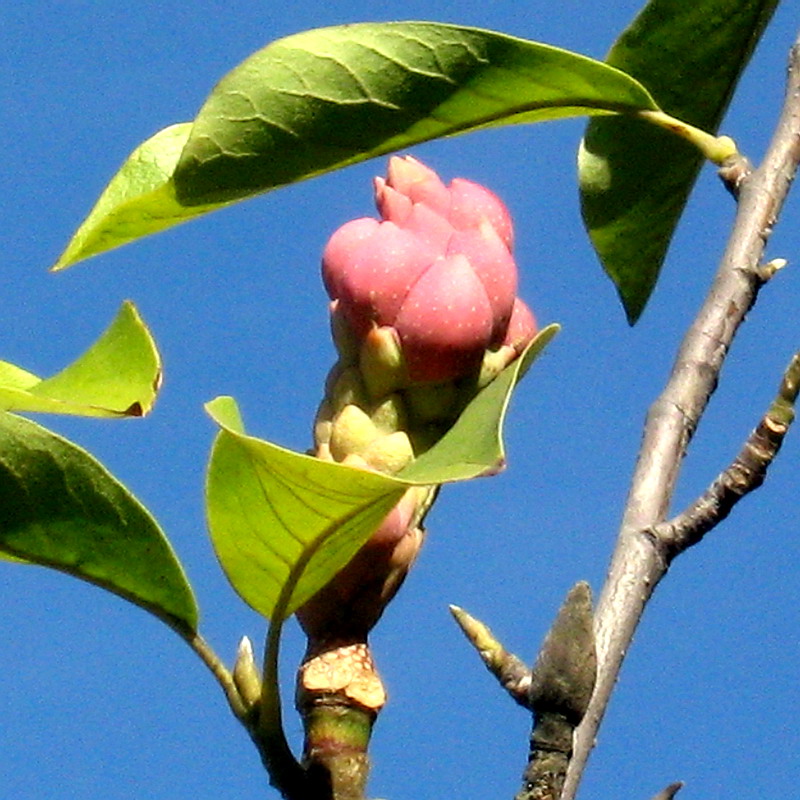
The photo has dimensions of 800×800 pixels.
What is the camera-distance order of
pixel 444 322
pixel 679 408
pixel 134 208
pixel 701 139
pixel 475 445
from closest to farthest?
pixel 475 445 < pixel 444 322 < pixel 134 208 < pixel 679 408 < pixel 701 139

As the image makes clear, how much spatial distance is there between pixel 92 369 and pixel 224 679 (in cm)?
26

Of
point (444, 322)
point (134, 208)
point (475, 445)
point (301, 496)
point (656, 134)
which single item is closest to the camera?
point (475, 445)

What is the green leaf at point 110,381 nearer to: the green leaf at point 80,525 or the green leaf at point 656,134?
the green leaf at point 80,525

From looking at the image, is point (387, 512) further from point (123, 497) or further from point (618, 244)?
point (618, 244)

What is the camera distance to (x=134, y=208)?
1.50 meters

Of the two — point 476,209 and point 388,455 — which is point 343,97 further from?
point 388,455

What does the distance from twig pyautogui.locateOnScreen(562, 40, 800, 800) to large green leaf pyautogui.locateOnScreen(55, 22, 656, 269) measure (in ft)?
0.85

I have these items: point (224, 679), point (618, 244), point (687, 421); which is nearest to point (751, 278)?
point (687, 421)

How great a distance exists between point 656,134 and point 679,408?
44 cm

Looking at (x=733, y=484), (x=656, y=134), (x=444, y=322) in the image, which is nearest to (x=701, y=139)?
(x=656, y=134)

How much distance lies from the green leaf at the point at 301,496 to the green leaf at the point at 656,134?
74cm

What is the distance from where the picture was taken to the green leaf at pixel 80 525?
1.33 meters

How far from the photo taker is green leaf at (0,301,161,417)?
130cm

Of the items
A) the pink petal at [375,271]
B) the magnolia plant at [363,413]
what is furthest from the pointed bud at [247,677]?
the pink petal at [375,271]
